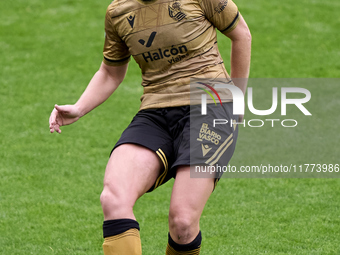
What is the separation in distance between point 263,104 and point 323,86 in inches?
42.9

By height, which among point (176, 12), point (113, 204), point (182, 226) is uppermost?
point (176, 12)

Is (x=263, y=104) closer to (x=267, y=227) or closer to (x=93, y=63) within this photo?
(x=93, y=63)

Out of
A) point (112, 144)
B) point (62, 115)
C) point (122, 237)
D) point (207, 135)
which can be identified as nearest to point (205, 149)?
point (207, 135)

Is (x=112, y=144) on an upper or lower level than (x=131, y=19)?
lower

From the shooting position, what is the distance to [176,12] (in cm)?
377

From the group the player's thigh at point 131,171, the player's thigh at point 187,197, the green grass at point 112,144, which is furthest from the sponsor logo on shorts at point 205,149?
the green grass at point 112,144

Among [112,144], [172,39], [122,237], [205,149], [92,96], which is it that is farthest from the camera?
[112,144]

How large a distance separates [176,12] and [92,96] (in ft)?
2.61

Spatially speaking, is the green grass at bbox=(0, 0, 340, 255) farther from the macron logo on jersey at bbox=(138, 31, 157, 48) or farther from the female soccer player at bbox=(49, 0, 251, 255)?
the macron logo on jersey at bbox=(138, 31, 157, 48)

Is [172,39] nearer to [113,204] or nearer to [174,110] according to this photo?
[174,110]

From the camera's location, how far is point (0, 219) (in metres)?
5.53

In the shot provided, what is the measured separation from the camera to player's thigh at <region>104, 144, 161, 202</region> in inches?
137

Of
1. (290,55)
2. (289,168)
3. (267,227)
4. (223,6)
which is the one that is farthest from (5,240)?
(290,55)

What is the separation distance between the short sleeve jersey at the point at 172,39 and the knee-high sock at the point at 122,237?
0.79 metres
